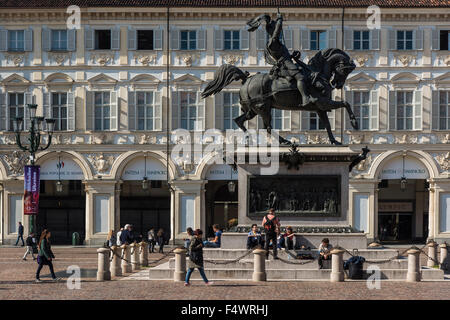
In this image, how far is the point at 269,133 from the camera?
29047 millimetres

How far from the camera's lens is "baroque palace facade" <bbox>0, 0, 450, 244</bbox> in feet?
175

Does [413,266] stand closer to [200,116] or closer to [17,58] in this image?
[200,116]

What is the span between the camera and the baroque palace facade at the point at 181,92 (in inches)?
2101

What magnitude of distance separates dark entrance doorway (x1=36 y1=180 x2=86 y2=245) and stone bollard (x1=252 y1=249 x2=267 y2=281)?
1289 inches

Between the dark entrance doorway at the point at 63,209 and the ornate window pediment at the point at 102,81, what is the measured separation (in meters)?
6.64

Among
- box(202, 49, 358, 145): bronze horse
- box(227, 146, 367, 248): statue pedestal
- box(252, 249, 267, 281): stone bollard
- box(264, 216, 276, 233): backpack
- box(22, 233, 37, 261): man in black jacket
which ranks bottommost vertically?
box(22, 233, 37, 261): man in black jacket

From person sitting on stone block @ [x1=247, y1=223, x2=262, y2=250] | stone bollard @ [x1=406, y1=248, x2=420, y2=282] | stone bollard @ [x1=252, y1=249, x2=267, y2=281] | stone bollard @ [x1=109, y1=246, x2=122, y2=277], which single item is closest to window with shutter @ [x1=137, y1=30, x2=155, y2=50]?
stone bollard @ [x1=109, y1=246, x2=122, y2=277]

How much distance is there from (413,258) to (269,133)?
589 centimetres

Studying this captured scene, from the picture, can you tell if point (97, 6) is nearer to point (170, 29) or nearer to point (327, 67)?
point (170, 29)

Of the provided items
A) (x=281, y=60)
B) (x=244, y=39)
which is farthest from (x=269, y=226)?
(x=244, y=39)

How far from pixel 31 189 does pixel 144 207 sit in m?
13.5

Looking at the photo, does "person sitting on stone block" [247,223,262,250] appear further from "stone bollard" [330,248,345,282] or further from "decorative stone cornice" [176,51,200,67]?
"decorative stone cornice" [176,51,200,67]

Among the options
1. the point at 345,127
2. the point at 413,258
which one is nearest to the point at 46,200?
the point at 345,127

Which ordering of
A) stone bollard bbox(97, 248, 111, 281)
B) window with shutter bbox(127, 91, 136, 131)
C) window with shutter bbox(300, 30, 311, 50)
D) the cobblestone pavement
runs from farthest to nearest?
window with shutter bbox(300, 30, 311, 50) → window with shutter bbox(127, 91, 136, 131) → stone bollard bbox(97, 248, 111, 281) → the cobblestone pavement
